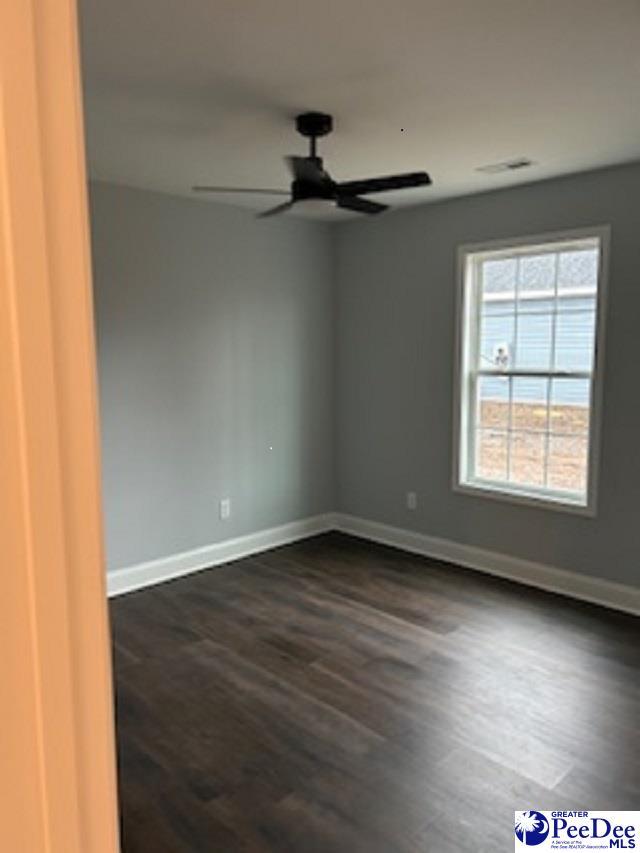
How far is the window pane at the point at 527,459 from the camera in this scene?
13.9 ft

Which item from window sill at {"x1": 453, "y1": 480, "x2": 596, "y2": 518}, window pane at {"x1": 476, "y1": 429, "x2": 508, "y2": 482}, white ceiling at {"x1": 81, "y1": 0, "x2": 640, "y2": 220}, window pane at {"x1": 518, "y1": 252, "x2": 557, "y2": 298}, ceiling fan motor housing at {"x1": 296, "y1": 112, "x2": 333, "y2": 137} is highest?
white ceiling at {"x1": 81, "y1": 0, "x2": 640, "y2": 220}

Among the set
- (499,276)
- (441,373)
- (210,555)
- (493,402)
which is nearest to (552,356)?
(493,402)

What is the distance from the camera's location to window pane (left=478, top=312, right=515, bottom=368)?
434 centimetres

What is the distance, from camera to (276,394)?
16.3 ft

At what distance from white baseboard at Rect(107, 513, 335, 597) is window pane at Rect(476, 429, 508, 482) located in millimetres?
1503

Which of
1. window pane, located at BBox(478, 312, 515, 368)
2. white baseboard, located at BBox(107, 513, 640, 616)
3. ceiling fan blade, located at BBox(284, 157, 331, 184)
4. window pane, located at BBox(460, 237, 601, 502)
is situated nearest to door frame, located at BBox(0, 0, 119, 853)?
ceiling fan blade, located at BBox(284, 157, 331, 184)

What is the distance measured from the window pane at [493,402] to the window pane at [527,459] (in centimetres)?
15

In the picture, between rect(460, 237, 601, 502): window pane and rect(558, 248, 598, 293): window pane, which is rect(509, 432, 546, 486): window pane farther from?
rect(558, 248, 598, 293): window pane

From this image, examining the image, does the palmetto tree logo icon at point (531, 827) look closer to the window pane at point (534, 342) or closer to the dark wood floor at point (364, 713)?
the dark wood floor at point (364, 713)

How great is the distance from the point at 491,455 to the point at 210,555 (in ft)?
7.12

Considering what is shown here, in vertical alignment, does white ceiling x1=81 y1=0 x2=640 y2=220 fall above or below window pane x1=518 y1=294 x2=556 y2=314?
above

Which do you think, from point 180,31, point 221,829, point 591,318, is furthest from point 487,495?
point 180,31

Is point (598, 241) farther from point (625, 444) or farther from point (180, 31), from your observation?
point (180, 31)

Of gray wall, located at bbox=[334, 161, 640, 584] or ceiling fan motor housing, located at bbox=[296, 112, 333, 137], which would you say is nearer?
ceiling fan motor housing, located at bbox=[296, 112, 333, 137]
